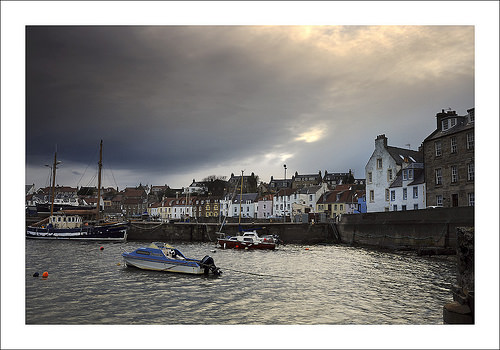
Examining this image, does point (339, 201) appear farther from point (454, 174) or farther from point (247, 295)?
point (247, 295)

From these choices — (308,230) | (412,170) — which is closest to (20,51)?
(412,170)

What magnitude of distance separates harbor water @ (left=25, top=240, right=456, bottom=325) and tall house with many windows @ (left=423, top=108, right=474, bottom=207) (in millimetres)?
11419

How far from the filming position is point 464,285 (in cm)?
765

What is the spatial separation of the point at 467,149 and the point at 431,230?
797 centimetres

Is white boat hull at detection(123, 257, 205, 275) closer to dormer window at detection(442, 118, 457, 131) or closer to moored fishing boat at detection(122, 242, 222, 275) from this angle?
moored fishing boat at detection(122, 242, 222, 275)

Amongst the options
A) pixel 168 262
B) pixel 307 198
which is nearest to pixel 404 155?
pixel 168 262

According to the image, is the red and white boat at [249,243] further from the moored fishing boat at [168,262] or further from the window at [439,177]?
the moored fishing boat at [168,262]

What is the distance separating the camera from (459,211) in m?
28.5

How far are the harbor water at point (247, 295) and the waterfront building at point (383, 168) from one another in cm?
2182

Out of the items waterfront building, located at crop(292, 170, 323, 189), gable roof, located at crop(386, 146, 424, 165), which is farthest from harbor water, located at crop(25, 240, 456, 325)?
waterfront building, located at crop(292, 170, 323, 189)

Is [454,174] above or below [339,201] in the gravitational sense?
above

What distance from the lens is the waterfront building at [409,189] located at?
4072 centimetres

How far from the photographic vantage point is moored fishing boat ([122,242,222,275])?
2094cm

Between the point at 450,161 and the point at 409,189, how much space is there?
7243 mm
